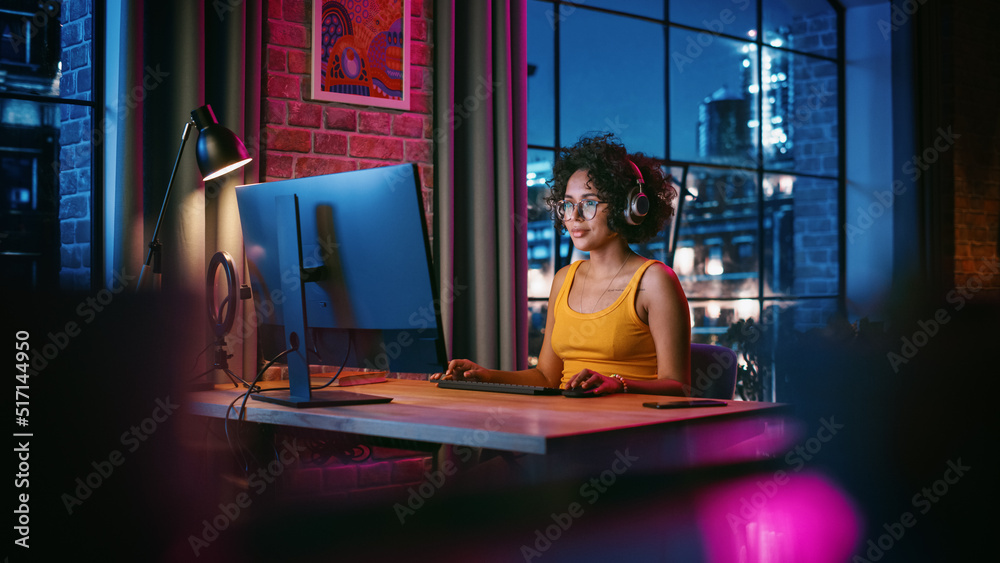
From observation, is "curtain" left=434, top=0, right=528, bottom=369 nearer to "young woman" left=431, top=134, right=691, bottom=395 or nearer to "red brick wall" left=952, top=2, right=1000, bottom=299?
"young woman" left=431, top=134, right=691, bottom=395

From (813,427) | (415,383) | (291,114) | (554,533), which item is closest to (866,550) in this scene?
(813,427)

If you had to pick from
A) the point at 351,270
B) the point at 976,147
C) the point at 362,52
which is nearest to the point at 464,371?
the point at 351,270

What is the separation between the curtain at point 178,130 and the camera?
220cm

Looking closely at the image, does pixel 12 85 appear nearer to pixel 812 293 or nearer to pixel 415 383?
pixel 415 383

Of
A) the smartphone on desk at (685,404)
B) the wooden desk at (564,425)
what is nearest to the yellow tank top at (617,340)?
the wooden desk at (564,425)

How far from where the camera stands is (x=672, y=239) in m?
4.47

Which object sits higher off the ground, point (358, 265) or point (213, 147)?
point (213, 147)

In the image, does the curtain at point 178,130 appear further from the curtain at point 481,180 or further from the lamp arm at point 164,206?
the curtain at point 481,180

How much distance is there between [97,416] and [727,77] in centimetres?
467

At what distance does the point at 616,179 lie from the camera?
2215mm

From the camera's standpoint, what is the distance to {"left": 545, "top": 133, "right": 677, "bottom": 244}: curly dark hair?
2217mm

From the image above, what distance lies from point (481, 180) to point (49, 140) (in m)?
1.46

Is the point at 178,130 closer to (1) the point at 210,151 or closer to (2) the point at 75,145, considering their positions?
(1) the point at 210,151

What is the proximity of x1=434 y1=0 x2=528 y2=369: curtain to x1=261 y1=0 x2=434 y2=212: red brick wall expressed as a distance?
11cm
